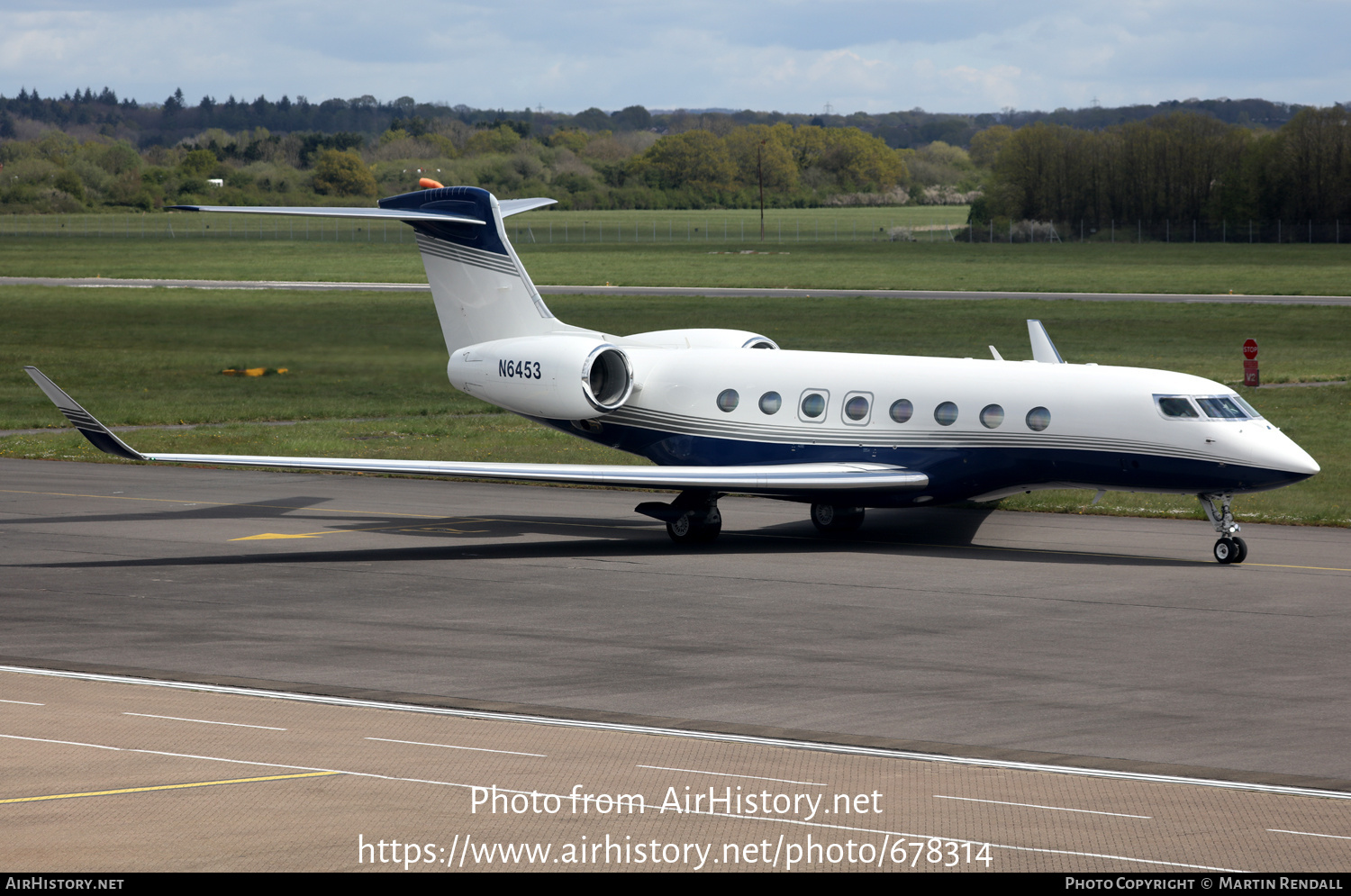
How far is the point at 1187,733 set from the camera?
1437 cm

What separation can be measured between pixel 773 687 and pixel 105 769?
660cm

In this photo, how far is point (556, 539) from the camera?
26766mm

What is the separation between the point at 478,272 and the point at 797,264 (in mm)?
84670

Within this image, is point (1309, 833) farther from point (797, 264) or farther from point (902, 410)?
point (797, 264)

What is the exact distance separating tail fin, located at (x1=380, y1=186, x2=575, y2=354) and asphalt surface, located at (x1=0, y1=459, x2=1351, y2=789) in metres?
3.52

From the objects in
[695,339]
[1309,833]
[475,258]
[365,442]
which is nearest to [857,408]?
[695,339]

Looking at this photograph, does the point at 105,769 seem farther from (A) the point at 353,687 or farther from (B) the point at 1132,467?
(B) the point at 1132,467

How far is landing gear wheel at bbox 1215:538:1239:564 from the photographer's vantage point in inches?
930

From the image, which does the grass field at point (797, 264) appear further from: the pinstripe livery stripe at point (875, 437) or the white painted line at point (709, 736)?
the white painted line at point (709, 736)

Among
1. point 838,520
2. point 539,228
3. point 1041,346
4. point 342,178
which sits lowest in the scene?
point 838,520

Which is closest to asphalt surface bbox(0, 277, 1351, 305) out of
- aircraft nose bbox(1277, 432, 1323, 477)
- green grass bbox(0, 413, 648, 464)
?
green grass bbox(0, 413, 648, 464)

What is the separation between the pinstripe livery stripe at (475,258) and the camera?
2938 cm

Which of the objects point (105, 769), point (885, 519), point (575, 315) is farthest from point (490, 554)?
point (575, 315)

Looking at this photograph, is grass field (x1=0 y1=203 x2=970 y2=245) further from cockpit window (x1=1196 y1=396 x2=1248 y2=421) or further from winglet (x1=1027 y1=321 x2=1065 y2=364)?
cockpit window (x1=1196 y1=396 x2=1248 y2=421)
